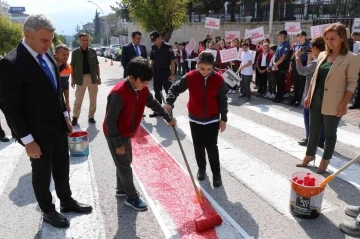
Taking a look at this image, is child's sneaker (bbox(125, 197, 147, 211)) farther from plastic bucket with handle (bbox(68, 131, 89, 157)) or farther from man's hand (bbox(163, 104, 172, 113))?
plastic bucket with handle (bbox(68, 131, 89, 157))

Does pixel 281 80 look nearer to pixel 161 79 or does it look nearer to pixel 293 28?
pixel 161 79

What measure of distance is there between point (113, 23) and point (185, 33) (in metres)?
86.5

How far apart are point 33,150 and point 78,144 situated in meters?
2.41

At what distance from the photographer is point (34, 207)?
404 centimetres

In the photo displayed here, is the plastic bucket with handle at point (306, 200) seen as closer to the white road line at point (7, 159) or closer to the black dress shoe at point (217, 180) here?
the black dress shoe at point (217, 180)

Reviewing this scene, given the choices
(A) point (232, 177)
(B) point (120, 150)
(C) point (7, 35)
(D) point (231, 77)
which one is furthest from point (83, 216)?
(C) point (7, 35)

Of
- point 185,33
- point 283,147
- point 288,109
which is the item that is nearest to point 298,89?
point 288,109

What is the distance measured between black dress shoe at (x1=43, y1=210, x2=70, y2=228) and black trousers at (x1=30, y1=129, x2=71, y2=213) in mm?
54

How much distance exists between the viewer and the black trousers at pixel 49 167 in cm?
337

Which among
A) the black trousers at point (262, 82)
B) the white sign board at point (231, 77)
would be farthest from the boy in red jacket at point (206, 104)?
the black trousers at point (262, 82)

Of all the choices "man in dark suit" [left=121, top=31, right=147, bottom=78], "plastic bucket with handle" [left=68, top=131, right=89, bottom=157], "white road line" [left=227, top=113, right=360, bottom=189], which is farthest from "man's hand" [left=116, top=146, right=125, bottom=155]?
"man in dark suit" [left=121, top=31, right=147, bottom=78]

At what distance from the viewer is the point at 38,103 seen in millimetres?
3188

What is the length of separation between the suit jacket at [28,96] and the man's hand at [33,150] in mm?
109

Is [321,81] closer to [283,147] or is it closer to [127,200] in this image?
[283,147]
